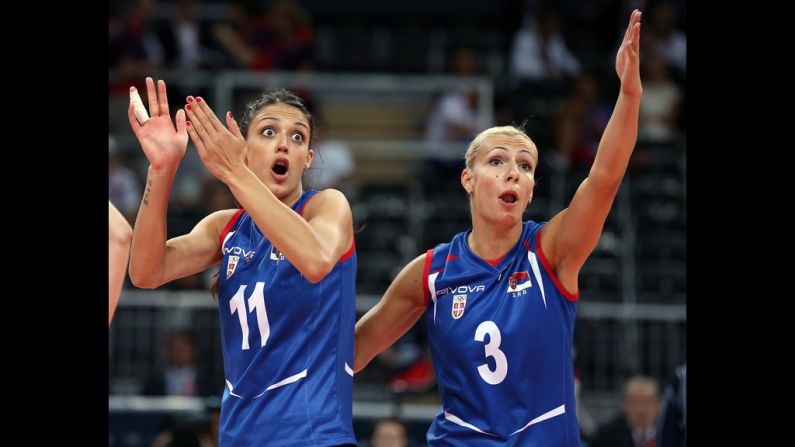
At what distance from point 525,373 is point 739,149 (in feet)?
5.29

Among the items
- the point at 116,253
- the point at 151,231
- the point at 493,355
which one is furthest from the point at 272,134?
the point at 116,253

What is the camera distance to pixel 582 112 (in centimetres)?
1539

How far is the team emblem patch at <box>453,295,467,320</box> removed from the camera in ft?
18.6

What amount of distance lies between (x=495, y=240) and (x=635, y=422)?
4980 millimetres

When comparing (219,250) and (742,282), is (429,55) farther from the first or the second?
(742,282)

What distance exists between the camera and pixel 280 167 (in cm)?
559

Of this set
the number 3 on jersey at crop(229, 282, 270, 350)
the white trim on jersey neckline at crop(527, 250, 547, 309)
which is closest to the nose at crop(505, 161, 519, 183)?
the white trim on jersey neckline at crop(527, 250, 547, 309)

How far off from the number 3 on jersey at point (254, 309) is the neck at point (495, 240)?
1160 millimetres

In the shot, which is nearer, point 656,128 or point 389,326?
point 389,326

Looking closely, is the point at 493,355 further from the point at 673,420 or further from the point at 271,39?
the point at 271,39

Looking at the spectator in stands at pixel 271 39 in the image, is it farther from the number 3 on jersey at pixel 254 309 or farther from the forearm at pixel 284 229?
the forearm at pixel 284 229

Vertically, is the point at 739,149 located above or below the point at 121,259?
above

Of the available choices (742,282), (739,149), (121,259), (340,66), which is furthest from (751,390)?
(340,66)
